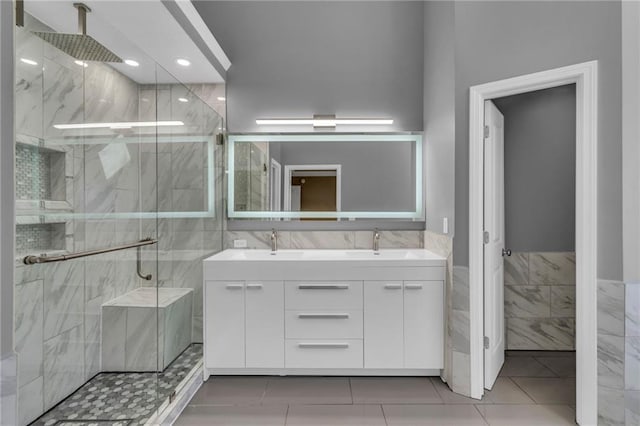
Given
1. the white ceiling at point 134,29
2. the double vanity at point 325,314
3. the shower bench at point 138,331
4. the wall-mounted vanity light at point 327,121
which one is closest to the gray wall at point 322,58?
the wall-mounted vanity light at point 327,121

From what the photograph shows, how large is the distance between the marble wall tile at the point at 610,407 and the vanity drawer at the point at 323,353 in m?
1.39

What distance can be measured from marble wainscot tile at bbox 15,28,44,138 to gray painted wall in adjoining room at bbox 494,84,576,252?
317 cm

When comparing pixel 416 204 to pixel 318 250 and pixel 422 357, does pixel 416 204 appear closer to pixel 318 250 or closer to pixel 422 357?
pixel 318 250

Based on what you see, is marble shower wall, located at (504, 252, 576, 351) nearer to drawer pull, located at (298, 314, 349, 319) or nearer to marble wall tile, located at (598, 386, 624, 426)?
marble wall tile, located at (598, 386, 624, 426)

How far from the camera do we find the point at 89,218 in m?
1.94

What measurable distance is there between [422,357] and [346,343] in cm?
56

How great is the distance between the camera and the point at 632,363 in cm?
185

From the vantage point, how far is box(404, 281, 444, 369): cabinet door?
2518mm

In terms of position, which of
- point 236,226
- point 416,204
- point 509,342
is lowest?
point 509,342

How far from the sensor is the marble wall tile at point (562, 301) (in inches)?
121

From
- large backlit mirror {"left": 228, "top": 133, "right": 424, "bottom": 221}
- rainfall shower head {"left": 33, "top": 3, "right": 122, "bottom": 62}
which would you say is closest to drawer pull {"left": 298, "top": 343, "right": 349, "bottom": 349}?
large backlit mirror {"left": 228, "top": 133, "right": 424, "bottom": 221}

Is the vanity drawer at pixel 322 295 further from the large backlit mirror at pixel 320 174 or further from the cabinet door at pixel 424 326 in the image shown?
the large backlit mirror at pixel 320 174

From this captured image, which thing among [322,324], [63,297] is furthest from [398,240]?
[63,297]

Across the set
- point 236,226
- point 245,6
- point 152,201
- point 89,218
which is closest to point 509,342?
point 236,226
